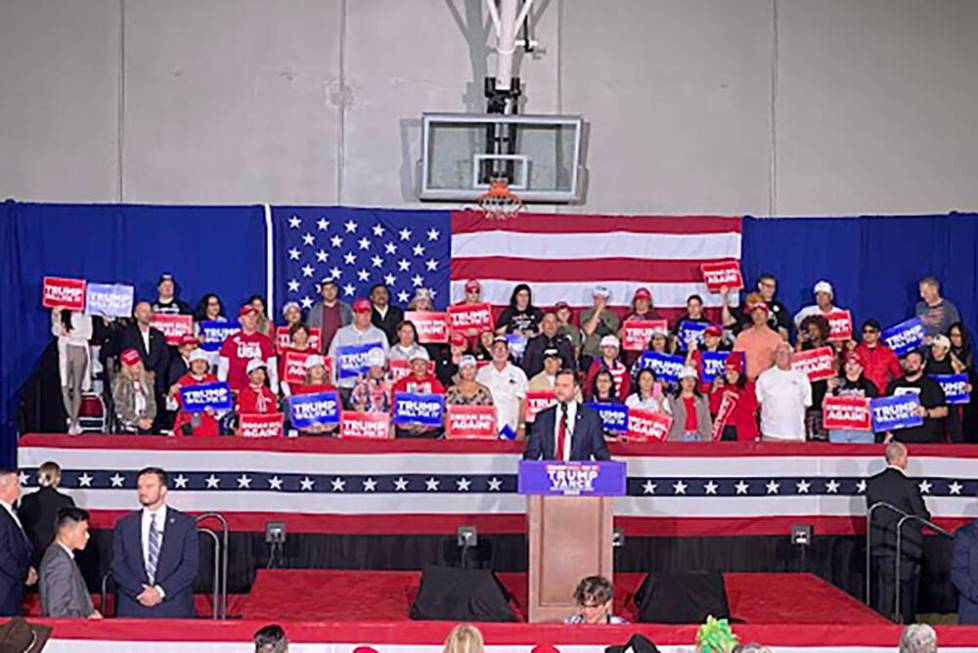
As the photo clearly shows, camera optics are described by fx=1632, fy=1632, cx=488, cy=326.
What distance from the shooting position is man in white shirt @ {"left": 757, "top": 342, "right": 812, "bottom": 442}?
16.8 metres

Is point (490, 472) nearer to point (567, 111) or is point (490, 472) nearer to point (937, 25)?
point (567, 111)

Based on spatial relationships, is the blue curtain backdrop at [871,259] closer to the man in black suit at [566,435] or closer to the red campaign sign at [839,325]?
the red campaign sign at [839,325]

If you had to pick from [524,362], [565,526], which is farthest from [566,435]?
[524,362]

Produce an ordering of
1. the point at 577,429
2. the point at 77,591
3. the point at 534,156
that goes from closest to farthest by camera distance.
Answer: the point at 77,591 → the point at 577,429 → the point at 534,156

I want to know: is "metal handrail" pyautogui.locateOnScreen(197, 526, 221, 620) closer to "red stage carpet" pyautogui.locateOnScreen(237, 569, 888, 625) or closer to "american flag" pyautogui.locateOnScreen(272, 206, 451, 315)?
"red stage carpet" pyautogui.locateOnScreen(237, 569, 888, 625)

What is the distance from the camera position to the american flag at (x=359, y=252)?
2003cm

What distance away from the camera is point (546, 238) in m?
20.5

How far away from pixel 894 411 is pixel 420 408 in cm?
483

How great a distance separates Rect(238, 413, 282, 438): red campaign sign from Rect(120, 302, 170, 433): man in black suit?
196 cm

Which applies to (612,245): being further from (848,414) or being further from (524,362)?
(848,414)

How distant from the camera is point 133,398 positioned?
17.0m

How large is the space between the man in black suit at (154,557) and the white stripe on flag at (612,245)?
883 cm

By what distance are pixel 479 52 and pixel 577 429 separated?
9433 mm

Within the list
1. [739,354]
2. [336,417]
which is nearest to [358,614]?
[336,417]
